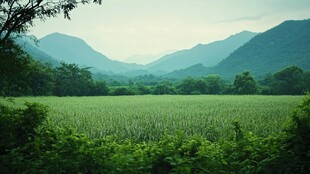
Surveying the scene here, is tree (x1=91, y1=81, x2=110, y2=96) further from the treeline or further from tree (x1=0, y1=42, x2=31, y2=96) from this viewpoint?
tree (x1=0, y1=42, x2=31, y2=96)

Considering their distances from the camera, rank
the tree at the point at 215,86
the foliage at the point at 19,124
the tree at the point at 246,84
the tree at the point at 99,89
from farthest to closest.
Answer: the tree at the point at 215,86 < the tree at the point at 99,89 < the tree at the point at 246,84 < the foliage at the point at 19,124

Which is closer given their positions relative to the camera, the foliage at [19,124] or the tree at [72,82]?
the foliage at [19,124]

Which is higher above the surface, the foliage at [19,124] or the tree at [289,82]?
the tree at [289,82]

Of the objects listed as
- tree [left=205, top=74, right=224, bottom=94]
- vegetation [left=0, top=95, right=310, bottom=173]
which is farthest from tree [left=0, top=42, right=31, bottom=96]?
tree [left=205, top=74, right=224, bottom=94]

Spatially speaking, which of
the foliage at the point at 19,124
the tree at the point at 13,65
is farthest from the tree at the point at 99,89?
the foliage at the point at 19,124

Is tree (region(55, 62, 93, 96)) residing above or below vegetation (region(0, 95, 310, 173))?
above

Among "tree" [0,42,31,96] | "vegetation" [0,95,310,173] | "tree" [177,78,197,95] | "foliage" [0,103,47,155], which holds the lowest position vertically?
"vegetation" [0,95,310,173]

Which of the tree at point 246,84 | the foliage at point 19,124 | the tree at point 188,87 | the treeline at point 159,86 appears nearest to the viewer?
the foliage at point 19,124

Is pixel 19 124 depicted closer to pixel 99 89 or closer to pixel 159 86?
pixel 99 89

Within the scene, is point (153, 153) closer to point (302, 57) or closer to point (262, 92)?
point (262, 92)

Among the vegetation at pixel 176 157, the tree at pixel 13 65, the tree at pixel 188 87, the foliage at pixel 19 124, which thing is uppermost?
the tree at pixel 188 87

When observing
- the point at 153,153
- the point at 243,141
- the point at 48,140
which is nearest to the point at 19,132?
the point at 48,140

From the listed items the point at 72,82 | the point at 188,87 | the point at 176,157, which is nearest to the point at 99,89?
the point at 72,82

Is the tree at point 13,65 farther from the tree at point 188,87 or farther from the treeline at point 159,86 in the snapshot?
the tree at point 188,87
